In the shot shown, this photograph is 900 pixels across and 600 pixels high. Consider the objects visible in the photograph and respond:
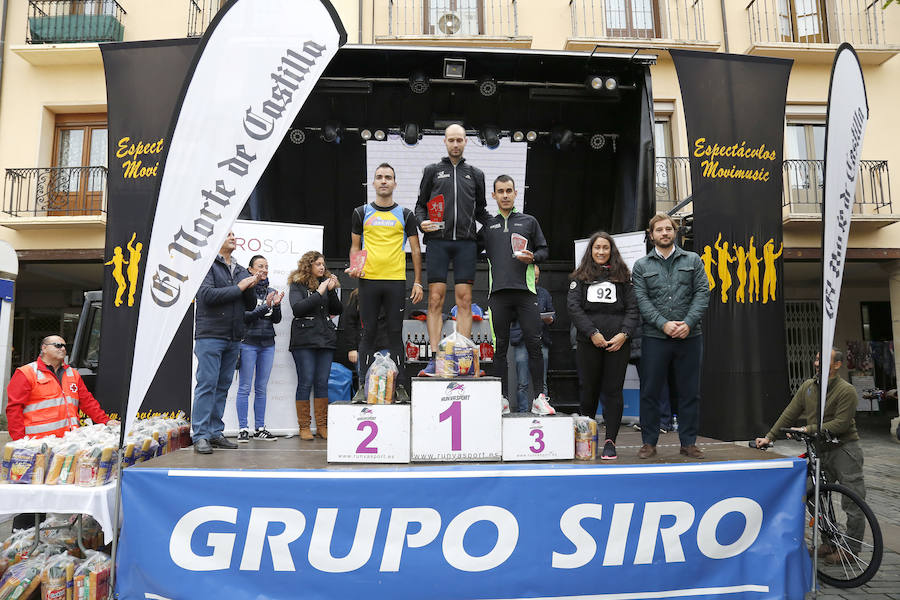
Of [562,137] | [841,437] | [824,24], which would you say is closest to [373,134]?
[562,137]

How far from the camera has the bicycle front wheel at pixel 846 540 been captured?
3.48 metres

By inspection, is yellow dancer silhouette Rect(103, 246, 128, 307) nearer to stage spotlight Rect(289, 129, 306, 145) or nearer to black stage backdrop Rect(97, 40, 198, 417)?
black stage backdrop Rect(97, 40, 198, 417)

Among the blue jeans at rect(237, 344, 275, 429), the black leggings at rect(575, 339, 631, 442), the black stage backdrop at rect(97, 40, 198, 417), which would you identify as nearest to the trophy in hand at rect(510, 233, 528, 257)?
the black leggings at rect(575, 339, 631, 442)

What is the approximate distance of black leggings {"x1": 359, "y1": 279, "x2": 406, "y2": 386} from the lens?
4215 mm

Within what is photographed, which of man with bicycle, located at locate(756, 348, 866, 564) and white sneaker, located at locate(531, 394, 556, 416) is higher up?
white sneaker, located at locate(531, 394, 556, 416)

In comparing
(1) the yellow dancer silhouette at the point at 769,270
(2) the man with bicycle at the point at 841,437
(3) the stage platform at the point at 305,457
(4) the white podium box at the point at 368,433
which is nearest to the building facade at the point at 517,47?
(1) the yellow dancer silhouette at the point at 769,270

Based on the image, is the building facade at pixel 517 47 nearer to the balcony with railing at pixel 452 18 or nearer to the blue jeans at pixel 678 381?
the balcony with railing at pixel 452 18

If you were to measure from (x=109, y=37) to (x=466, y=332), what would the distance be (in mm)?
10617

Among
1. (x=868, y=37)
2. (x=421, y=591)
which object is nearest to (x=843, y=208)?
(x=421, y=591)

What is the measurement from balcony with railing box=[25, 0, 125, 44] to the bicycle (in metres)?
12.6

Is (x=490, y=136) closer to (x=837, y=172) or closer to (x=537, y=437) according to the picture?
(x=837, y=172)

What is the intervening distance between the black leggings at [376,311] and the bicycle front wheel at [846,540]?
9.40ft

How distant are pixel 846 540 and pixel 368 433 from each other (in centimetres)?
299

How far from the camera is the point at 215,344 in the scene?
380 centimetres
